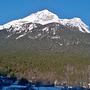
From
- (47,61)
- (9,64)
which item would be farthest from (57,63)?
(9,64)

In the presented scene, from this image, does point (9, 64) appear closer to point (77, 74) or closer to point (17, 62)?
point (17, 62)

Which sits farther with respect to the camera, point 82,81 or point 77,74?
point 77,74

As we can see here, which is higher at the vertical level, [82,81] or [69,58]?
[69,58]

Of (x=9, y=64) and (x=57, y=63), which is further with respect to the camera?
(x=57, y=63)

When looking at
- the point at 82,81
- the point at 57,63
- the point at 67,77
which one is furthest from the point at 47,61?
the point at 82,81

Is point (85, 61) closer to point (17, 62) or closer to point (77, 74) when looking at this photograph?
point (77, 74)

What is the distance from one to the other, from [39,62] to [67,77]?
1342 centimetres

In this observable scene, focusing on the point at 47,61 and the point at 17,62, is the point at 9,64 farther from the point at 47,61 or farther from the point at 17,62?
the point at 47,61

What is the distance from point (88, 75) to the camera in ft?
549

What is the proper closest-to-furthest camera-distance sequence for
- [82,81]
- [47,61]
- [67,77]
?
[82,81]
[67,77]
[47,61]

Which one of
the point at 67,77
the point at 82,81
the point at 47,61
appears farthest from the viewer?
the point at 47,61

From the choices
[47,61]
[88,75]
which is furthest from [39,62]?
[88,75]

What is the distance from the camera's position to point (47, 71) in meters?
168

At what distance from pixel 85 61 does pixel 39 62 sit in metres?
15.4
